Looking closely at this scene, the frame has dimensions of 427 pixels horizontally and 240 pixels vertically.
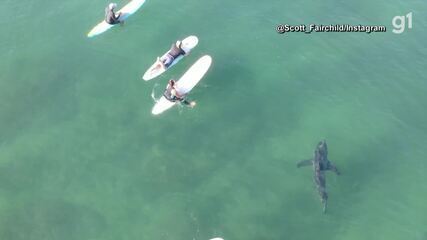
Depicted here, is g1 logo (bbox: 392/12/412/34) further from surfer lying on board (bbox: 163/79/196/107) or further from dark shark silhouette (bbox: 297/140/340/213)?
surfer lying on board (bbox: 163/79/196/107)

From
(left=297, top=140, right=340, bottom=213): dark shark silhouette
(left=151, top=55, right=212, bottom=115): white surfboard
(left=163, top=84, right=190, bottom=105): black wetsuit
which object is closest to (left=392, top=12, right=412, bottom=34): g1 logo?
(left=297, top=140, right=340, bottom=213): dark shark silhouette

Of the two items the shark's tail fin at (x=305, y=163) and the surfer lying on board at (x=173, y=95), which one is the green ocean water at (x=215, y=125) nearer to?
A: the shark's tail fin at (x=305, y=163)

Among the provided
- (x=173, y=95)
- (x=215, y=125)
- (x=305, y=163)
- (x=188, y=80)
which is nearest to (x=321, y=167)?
(x=305, y=163)

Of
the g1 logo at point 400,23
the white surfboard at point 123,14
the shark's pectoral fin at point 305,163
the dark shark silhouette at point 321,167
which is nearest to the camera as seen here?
the dark shark silhouette at point 321,167

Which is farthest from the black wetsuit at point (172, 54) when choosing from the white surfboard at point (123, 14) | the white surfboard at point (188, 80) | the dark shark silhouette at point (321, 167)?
the dark shark silhouette at point (321, 167)

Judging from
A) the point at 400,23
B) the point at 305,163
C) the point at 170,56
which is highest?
the point at 400,23

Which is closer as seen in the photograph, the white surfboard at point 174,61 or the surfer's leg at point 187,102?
the surfer's leg at point 187,102

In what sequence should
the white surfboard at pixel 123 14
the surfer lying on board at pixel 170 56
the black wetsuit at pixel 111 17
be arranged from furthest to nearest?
the white surfboard at pixel 123 14 → the black wetsuit at pixel 111 17 → the surfer lying on board at pixel 170 56

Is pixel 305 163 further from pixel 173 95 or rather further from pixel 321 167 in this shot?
pixel 173 95
